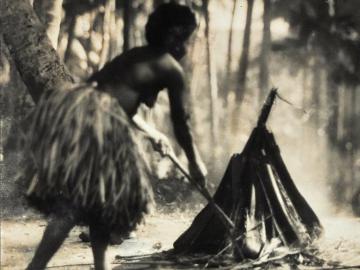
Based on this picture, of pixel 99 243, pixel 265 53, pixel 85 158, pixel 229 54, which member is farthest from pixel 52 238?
pixel 265 53

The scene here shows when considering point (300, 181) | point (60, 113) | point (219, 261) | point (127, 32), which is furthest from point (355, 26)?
point (60, 113)

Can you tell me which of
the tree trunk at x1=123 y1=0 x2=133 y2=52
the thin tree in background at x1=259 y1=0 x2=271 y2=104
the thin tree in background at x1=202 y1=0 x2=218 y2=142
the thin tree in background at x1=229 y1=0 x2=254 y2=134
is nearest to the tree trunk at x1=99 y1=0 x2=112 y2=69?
the tree trunk at x1=123 y1=0 x2=133 y2=52

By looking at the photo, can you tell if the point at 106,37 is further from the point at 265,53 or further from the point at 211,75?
the point at 265,53

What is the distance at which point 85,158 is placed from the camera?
301 centimetres

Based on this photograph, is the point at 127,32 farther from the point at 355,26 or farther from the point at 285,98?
the point at 355,26

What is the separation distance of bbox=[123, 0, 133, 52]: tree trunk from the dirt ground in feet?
4.00

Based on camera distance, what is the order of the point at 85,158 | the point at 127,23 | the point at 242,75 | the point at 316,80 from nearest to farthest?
1. the point at 85,158
2. the point at 127,23
3. the point at 316,80
4. the point at 242,75

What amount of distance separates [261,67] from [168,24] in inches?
51.1

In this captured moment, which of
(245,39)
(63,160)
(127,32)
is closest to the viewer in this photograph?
(63,160)

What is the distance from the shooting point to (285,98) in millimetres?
4383

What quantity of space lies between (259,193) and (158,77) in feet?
4.13

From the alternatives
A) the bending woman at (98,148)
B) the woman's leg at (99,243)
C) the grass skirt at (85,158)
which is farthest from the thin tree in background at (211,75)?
the woman's leg at (99,243)

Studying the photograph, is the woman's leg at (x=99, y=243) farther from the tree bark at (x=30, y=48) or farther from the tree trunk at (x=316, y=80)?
the tree trunk at (x=316, y=80)

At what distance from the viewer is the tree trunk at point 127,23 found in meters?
4.19
